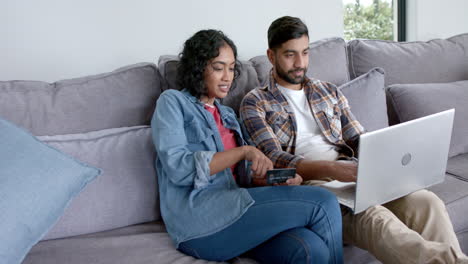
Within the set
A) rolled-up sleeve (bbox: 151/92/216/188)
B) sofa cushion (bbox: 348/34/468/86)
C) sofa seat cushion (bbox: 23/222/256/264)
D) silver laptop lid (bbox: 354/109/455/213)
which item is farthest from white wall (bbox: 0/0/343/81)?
silver laptop lid (bbox: 354/109/455/213)

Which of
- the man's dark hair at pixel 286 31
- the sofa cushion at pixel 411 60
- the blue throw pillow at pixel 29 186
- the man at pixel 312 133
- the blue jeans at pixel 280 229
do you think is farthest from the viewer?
the sofa cushion at pixel 411 60

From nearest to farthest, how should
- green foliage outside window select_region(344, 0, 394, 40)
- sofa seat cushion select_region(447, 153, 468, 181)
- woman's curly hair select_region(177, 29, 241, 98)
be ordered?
woman's curly hair select_region(177, 29, 241, 98), sofa seat cushion select_region(447, 153, 468, 181), green foliage outside window select_region(344, 0, 394, 40)

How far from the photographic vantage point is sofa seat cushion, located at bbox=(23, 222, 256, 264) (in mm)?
1240

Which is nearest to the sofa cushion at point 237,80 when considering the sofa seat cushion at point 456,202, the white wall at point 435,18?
the sofa seat cushion at point 456,202

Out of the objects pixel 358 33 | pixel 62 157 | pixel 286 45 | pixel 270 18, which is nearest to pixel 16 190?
pixel 62 157

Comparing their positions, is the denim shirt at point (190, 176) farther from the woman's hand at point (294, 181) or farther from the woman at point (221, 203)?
the woman's hand at point (294, 181)

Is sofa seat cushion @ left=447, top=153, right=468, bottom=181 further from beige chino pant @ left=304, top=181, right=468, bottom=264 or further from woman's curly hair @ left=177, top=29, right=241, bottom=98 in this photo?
woman's curly hair @ left=177, top=29, right=241, bottom=98

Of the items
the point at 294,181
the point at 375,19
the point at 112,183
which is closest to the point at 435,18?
the point at 375,19

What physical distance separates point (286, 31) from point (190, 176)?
2.29ft

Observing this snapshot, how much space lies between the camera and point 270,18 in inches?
90.8

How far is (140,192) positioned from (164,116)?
0.29 metres

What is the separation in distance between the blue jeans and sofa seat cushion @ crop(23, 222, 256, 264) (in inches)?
1.8

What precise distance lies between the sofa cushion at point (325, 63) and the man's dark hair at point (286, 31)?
20cm

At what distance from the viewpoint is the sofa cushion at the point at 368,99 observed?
190cm
